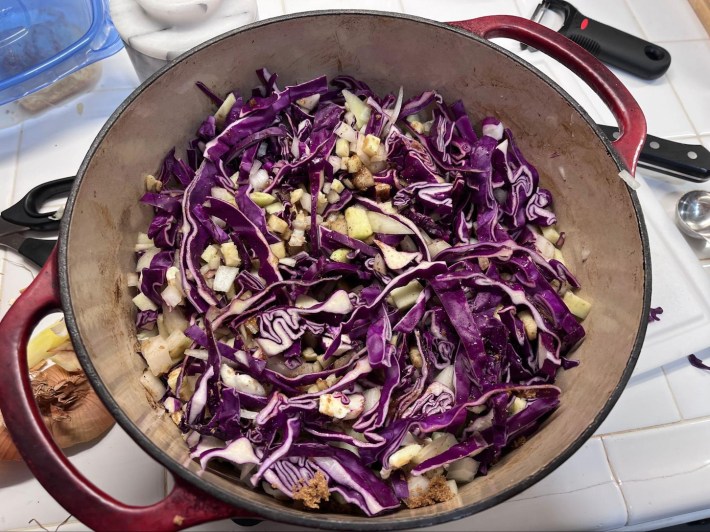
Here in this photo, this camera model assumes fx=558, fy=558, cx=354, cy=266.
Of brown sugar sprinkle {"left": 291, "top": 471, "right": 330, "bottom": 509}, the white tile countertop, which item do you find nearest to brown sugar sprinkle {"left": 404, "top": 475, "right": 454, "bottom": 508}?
brown sugar sprinkle {"left": 291, "top": 471, "right": 330, "bottom": 509}

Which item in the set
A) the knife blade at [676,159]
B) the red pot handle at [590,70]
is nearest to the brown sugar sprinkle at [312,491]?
the red pot handle at [590,70]

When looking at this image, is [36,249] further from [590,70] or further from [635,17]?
[635,17]

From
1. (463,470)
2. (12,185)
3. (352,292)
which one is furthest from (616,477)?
(12,185)

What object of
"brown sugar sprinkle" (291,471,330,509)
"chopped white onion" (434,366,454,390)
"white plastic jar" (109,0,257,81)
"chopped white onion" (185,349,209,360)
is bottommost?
"brown sugar sprinkle" (291,471,330,509)

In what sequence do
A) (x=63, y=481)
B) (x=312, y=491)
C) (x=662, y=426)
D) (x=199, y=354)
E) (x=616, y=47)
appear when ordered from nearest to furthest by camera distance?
(x=63, y=481), (x=312, y=491), (x=199, y=354), (x=662, y=426), (x=616, y=47)

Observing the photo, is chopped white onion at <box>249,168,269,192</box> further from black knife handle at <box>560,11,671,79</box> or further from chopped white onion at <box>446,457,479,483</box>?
black knife handle at <box>560,11,671,79</box>

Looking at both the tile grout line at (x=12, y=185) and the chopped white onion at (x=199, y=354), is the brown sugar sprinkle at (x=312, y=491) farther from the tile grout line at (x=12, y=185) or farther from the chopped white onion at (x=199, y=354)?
the tile grout line at (x=12, y=185)

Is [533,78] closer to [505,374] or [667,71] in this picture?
[505,374]
